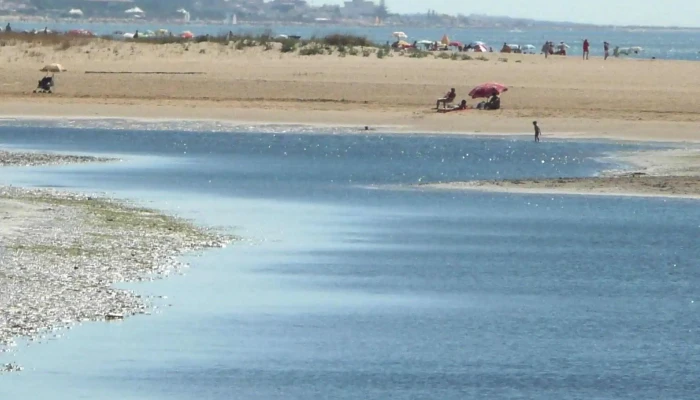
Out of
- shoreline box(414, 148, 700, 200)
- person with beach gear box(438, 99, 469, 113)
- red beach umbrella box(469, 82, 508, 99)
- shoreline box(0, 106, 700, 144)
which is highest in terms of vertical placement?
red beach umbrella box(469, 82, 508, 99)

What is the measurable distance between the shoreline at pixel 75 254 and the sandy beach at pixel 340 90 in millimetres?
17848

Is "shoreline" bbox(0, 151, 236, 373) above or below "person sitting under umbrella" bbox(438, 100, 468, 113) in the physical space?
above

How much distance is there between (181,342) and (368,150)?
22.1 meters

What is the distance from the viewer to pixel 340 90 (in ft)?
164

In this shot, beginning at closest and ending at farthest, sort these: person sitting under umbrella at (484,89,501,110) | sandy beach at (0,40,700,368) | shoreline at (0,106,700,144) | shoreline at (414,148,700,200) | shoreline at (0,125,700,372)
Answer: shoreline at (0,125,700,372) < sandy beach at (0,40,700,368) < shoreline at (414,148,700,200) < shoreline at (0,106,700,144) < person sitting under umbrella at (484,89,501,110)

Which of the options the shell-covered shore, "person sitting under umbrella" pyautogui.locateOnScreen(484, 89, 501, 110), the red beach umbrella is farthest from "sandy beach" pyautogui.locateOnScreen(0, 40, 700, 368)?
the red beach umbrella

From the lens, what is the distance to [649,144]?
38281 millimetres

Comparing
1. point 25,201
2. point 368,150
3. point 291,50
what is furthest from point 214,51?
point 25,201

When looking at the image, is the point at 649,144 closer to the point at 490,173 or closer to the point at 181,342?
the point at 490,173

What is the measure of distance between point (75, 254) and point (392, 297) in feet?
13.8

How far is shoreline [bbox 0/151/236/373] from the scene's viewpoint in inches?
635

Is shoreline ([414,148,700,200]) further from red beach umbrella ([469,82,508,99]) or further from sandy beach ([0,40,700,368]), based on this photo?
red beach umbrella ([469,82,508,99])

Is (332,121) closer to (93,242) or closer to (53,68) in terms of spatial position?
(53,68)

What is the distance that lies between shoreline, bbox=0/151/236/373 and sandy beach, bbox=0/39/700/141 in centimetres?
1785
